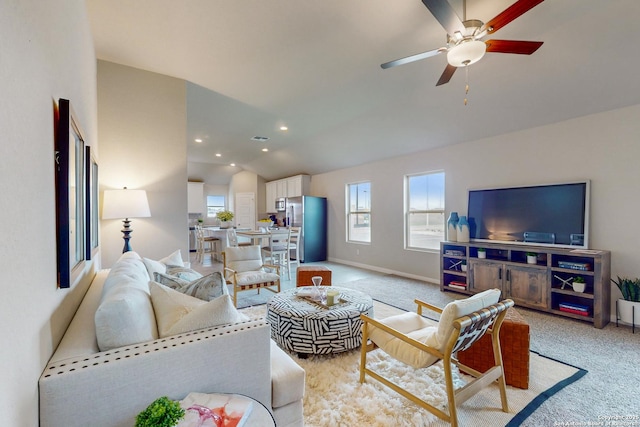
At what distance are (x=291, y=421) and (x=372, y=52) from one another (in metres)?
3.17

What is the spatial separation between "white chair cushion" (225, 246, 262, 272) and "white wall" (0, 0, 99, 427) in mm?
2623

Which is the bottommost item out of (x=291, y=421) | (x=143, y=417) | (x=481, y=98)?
(x=291, y=421)

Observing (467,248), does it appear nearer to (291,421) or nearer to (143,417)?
(291,421)

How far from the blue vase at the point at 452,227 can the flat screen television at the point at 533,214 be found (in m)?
0.20

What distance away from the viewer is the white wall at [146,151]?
343cm

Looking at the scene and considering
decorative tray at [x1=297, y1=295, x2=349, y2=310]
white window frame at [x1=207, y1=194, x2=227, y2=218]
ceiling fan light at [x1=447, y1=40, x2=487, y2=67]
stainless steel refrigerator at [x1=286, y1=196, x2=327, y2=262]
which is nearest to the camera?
ceiling fan light at [x1=447, y1=40, x2=487, y2=67]

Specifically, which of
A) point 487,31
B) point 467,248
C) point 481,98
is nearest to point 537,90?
point 481,98

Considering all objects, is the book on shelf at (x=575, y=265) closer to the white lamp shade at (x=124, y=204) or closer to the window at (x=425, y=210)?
the window at (x=425, y=210)

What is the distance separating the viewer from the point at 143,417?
920 mm

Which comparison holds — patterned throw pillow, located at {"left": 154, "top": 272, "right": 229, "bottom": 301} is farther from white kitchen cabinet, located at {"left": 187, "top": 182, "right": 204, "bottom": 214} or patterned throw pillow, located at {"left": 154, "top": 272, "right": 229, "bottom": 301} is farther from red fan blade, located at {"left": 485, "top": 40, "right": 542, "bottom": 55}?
white kitchen cabinet, located at {"left": 187, "top": 182, "right": 204, "bottom": 214}

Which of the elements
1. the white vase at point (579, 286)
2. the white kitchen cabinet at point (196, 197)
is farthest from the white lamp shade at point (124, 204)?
the white kitchen cabinet at point (196, 197)

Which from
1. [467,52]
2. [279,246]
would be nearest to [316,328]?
[467,52]

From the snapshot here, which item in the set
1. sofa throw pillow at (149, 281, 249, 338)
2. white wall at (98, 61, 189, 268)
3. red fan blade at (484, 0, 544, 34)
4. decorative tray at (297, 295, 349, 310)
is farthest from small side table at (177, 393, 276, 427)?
white wall at (98, 61, 189, 268)

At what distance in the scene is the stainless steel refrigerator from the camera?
7293 millimetres
